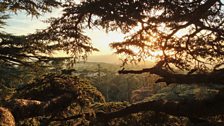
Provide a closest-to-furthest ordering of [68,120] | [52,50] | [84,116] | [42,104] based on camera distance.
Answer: [42,104] < [84,116] < [68,120] < [52,50]

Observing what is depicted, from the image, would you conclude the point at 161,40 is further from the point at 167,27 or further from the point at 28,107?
the point at 28,107

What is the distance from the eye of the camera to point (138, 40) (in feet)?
29.3

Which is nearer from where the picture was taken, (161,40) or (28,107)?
(28,107)

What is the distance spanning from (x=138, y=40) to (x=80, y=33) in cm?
153

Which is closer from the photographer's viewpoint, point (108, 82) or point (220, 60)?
point (220, 60)

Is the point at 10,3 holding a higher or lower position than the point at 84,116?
higher

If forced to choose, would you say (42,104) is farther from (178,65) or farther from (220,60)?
(220,60)

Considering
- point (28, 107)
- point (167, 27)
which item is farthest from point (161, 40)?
point (28, 107)

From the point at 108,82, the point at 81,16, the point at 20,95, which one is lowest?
the point at 108,82

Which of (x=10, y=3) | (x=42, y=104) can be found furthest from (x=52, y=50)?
(x=42, y=104)

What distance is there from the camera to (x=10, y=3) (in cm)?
1201

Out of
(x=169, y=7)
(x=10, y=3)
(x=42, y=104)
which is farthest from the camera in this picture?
(x=10, y=3)

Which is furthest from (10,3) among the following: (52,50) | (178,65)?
(178,65)

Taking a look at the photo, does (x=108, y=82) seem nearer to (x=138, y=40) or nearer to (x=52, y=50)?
(x=52, y=50)
